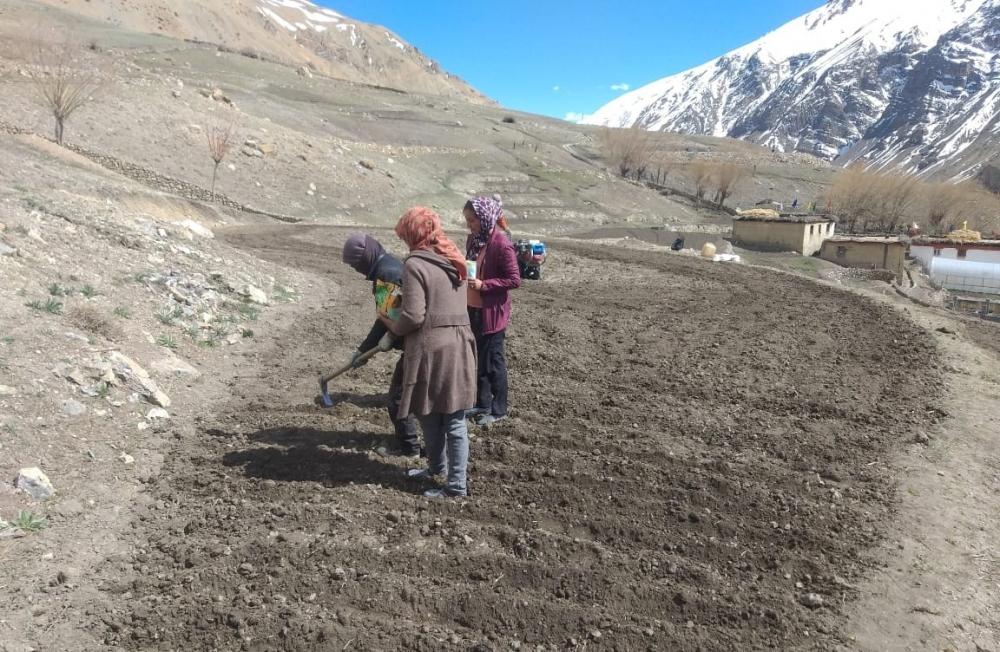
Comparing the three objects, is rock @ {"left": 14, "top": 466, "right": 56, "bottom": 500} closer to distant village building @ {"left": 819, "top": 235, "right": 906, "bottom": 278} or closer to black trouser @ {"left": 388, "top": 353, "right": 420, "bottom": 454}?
black trouser @ {"left": 388, "top": 353, "right": 420, "bottom": 454}

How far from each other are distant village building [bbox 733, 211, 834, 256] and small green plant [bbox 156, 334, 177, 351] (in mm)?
25779

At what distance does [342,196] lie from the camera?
26.7m

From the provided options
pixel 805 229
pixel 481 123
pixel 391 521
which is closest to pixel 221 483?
pixel 391 521

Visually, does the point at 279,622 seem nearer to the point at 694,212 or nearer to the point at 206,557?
the point at 206,557

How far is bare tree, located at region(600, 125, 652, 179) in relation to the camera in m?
69.9

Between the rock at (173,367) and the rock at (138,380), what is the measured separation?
15.7 inches

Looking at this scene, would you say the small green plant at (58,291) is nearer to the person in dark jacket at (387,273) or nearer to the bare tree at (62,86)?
the person in dark jacket at (387,273)

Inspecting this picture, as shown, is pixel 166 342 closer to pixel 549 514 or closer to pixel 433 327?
pixel 433 327

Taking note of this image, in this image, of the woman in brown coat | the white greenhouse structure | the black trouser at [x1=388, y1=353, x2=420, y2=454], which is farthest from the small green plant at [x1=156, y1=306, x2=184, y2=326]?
the white greenhouse structure

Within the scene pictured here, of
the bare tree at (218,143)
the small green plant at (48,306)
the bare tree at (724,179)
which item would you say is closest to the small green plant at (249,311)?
the small green plant at (48,306)

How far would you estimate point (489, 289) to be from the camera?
4.88 metres

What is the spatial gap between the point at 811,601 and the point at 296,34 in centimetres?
15977

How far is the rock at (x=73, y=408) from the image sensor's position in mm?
4441

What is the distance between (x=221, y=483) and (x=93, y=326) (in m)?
2.60
